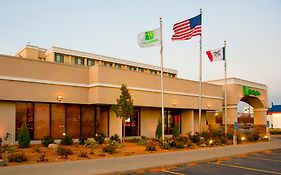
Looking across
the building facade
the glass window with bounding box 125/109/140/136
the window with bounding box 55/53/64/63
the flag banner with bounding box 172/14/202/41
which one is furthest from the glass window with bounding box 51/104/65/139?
the window with bounding box 55/53/64/63

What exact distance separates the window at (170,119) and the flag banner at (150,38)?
12.3m

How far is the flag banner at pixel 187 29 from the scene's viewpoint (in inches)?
885

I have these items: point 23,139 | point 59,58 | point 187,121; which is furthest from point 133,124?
point 59,58

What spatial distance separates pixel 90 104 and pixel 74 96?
5.14 ft

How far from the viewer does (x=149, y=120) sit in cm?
2967

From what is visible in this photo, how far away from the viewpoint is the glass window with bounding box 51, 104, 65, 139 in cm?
2269

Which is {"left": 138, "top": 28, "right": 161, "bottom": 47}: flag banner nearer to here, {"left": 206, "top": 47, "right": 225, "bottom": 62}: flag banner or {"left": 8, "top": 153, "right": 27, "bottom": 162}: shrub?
{"left": 206, "top": 47, "right": 225, "bottom": 62}: flag banner

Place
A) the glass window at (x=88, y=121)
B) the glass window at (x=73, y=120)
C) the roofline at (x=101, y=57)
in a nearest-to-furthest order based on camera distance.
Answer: the glass window at (x=73, y=120) → the glass window at (x=88, y=121) → the roofline at (x=101, y=57)

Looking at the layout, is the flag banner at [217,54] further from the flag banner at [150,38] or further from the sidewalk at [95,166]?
the sidewalk at [95,166]

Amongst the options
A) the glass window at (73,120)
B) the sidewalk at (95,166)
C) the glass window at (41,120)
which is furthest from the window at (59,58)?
the sidewalk at (95,166)

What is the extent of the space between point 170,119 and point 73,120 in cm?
1241

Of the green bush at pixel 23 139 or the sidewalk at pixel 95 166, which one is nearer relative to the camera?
the sidewalk at pixel 95 166

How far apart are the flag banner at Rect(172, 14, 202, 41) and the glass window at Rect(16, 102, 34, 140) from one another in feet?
37.7

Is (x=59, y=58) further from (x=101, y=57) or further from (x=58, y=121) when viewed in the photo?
(x=58, y=121)
